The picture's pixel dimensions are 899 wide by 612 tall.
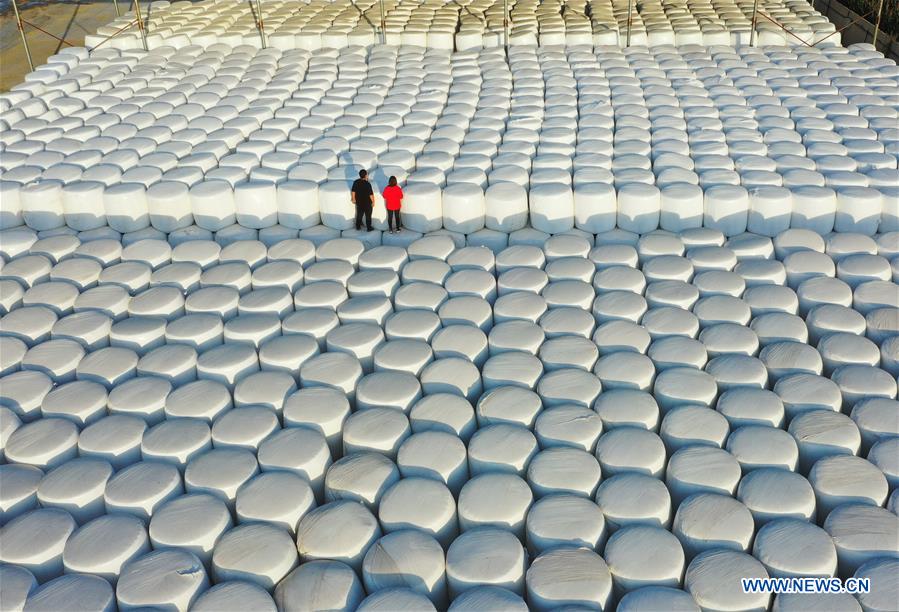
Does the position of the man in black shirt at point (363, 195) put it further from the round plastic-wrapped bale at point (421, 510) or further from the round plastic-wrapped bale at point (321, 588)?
the round plastic-wrapped bale at point (321, 588)

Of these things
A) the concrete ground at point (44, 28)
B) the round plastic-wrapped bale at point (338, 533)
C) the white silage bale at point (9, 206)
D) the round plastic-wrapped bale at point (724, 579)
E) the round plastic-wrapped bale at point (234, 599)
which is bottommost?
the concrete ground at point (44, 28)

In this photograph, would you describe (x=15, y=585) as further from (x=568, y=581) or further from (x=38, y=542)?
(x=568, y=581)

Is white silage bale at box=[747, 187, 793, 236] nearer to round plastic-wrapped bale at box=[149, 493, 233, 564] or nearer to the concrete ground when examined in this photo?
round plastic-wrapped bale at box=[149, 493, 233, 564]

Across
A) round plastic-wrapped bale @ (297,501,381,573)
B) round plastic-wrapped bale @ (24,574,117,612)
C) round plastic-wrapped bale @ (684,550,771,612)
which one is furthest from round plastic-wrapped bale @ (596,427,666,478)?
round plastic-wrapped bale @ (24,574,117,612)

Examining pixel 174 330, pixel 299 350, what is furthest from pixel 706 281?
pixel 174 330

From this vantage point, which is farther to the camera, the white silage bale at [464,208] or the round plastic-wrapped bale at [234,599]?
the white silage bale at [464,208]

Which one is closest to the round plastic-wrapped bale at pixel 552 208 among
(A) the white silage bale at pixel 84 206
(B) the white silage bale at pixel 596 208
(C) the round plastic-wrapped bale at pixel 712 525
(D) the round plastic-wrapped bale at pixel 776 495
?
(B) the white silage bale at pixel 596 208

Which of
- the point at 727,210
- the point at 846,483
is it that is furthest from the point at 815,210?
the point at 846,483
